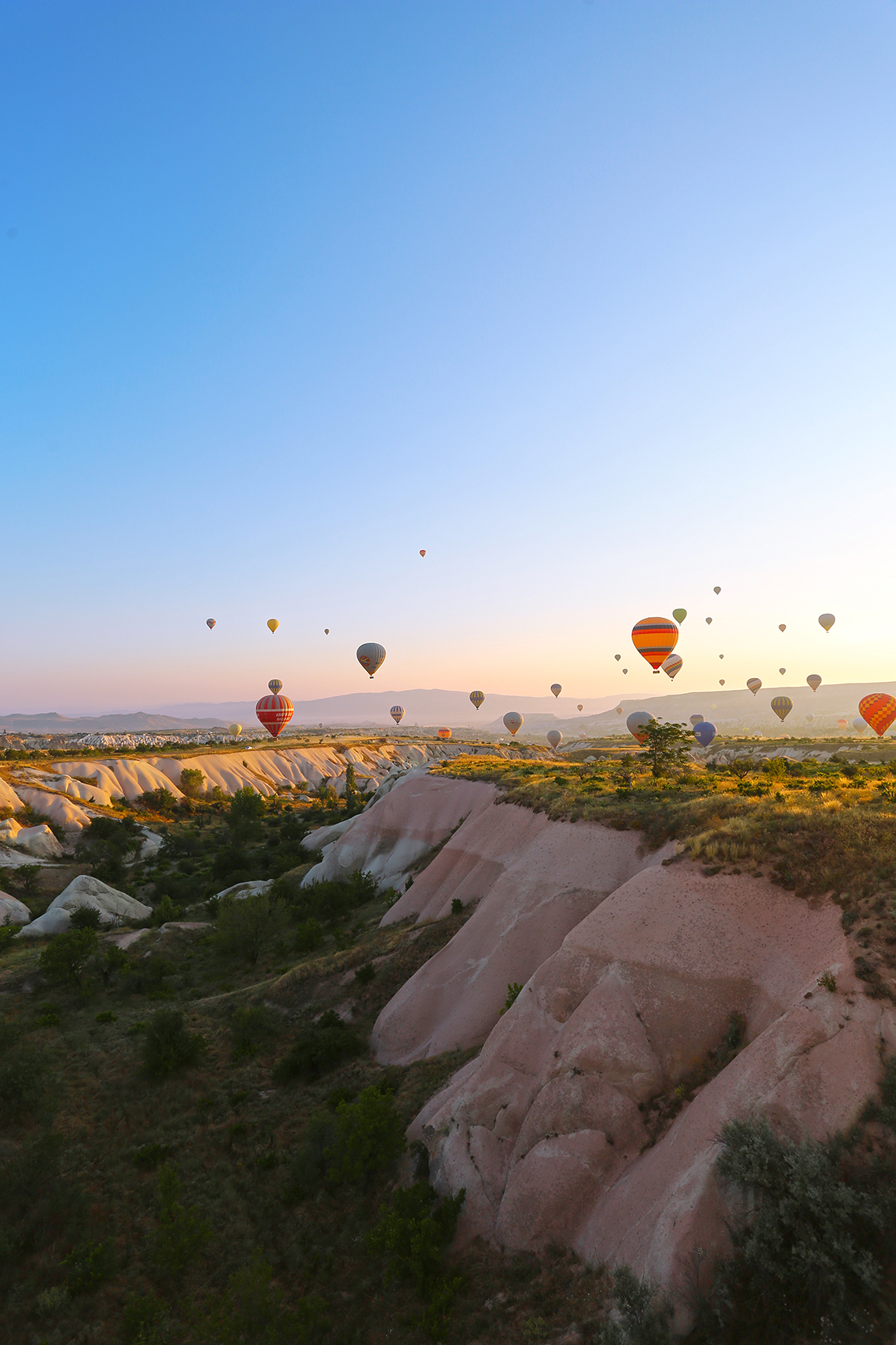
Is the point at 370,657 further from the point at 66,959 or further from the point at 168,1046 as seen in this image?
the point at 168,1046

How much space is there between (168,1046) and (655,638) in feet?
141

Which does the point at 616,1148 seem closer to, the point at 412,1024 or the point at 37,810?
the point at 412,1024

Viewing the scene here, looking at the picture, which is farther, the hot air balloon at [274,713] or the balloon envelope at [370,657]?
the hot air balloon at [274,713]

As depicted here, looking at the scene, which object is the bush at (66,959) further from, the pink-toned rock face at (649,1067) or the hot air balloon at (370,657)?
the hot air balloon at (370,657)

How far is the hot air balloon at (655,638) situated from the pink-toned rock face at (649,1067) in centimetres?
3503

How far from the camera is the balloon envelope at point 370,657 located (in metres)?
69.7

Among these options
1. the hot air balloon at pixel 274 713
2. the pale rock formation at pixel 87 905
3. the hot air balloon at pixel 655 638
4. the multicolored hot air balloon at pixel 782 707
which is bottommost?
the pale rock formation at pixel 87 905

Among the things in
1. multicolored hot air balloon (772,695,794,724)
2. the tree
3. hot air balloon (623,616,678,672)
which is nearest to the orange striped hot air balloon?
hot air balloon (623,616,678,672)

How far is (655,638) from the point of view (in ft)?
165

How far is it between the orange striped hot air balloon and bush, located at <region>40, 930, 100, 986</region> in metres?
44.8

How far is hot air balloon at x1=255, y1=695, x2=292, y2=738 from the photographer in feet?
267

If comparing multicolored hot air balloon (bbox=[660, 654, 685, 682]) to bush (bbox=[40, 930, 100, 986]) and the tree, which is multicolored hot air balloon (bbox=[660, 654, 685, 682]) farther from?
bush (bbox=[40, 930, 100, 986])

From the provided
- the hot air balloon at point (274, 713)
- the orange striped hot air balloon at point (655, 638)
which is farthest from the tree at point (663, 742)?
the hot air balloon at point (274, 713)

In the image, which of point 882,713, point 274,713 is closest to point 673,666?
point 882,713
